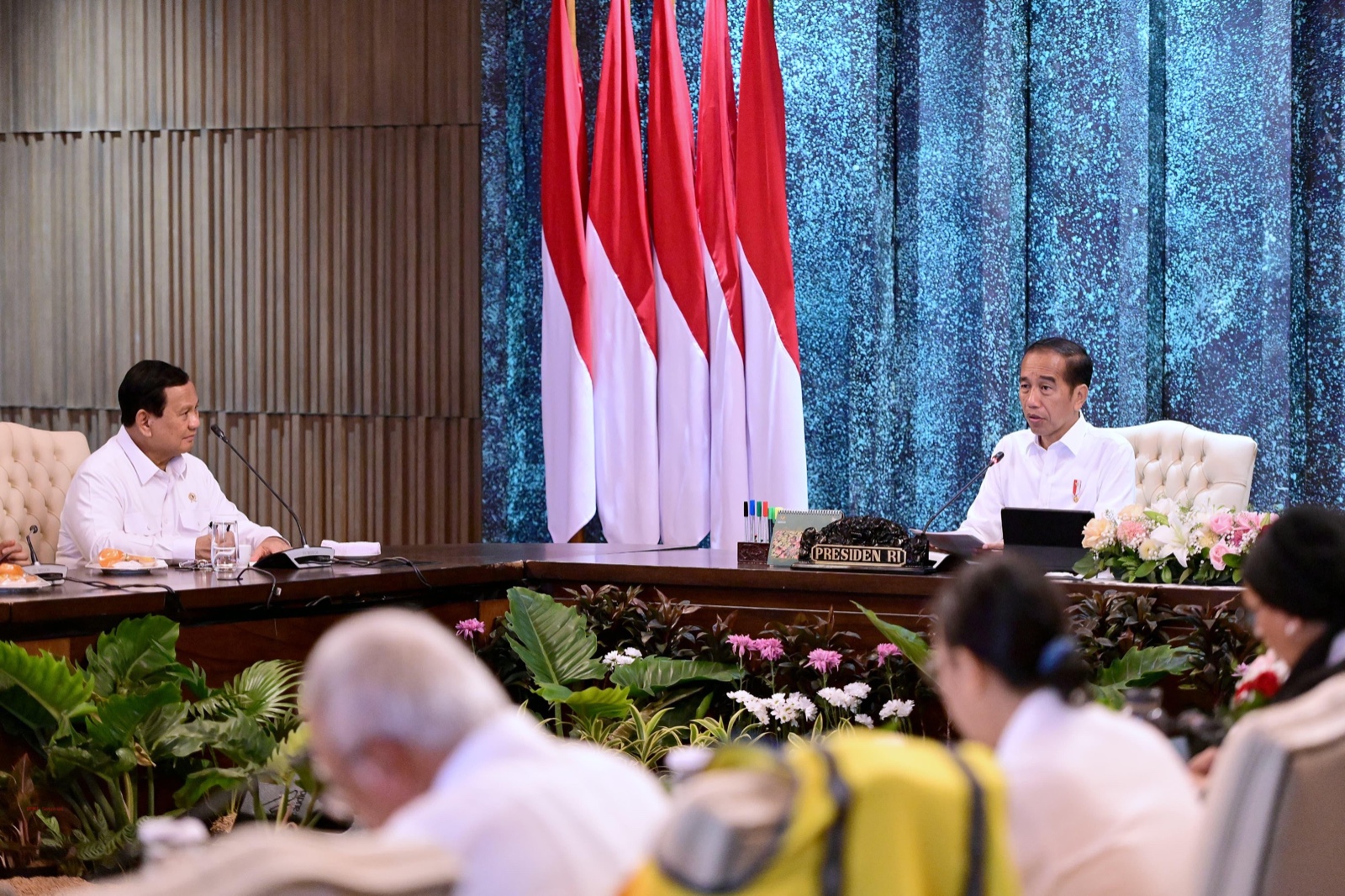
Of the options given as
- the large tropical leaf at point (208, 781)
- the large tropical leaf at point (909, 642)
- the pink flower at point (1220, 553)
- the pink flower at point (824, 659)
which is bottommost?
the large tropical leaf at point (208, 781)

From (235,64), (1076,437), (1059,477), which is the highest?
(235,64)

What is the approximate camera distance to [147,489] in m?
4.84

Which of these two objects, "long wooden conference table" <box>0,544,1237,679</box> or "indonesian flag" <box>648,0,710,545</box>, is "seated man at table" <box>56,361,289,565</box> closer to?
"long wooden conference table" <box>0,544,1237,679</box>

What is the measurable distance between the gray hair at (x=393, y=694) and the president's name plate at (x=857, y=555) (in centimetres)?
275

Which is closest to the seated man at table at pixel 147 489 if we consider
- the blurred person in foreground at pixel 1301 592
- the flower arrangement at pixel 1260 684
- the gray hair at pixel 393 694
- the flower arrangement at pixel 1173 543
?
the flower arrangement at pixel 1173 543

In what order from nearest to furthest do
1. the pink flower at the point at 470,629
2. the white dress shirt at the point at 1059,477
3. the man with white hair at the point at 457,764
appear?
the man with white hair at the point at 457,764
the pink flower at the point at 470,629
the white dress shirt at the point at 1059,477

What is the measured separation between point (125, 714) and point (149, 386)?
6.52 feet

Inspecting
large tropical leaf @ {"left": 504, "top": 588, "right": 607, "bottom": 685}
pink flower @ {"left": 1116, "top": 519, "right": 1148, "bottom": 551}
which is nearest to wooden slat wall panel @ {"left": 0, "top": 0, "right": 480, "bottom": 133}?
large tropical leaf @ {"left": 504, "top": 588, "right": 607, "bottom": 685}

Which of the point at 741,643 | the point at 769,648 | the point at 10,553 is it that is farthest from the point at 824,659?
the point at 10,553

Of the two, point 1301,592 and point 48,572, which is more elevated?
point 1301,592

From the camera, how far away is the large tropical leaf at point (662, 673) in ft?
12.1

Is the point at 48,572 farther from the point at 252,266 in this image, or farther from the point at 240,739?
the point at 252,266

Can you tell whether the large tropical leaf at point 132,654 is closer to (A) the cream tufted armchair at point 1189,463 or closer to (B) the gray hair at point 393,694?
(B) the gray hair at point 393,694

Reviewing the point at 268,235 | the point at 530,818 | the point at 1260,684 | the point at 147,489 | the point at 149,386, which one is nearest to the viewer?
the point at 530,818
